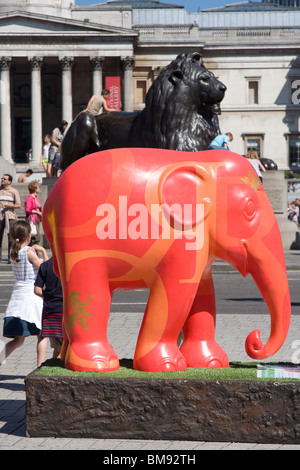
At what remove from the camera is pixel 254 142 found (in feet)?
240

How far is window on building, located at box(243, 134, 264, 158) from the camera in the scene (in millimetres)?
72438

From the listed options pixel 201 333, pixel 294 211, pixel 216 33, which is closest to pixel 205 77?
pixel 201 333

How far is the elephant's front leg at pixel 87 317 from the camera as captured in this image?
5238 mm

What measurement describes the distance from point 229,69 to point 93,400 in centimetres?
7035

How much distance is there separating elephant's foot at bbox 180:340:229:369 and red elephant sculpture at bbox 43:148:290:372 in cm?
21

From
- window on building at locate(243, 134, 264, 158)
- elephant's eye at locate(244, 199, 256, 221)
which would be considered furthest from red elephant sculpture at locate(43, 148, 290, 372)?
window on building at locate(243, 134, 264, 158)

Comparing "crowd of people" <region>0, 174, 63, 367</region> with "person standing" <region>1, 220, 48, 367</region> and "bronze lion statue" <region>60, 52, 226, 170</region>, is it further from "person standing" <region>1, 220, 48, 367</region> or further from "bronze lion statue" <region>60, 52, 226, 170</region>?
"bronze lion statue" <region>60, 52, 226, 170</region>

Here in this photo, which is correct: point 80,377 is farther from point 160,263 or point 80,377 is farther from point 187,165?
point 187,165

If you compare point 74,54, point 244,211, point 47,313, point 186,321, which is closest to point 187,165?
point 244,211

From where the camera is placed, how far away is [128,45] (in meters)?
69.5

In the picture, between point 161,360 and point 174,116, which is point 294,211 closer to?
point 174,116

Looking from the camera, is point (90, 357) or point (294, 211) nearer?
point (90, 357)

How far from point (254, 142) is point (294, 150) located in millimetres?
3415

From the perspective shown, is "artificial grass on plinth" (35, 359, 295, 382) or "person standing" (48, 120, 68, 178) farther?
"person standing" (48, 120, 68, 178)
